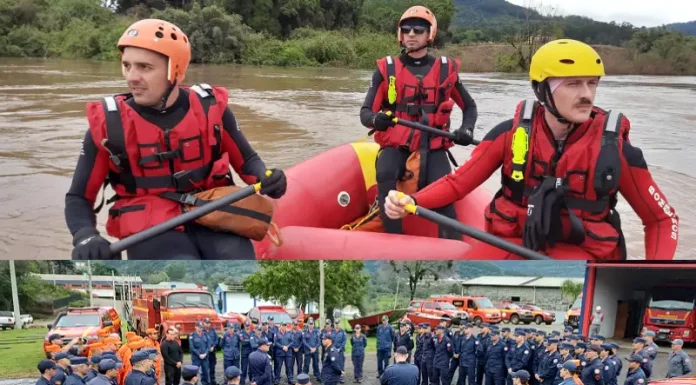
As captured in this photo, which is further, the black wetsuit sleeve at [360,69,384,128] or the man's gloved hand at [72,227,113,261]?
the black wetsuit sleeve at [360,69,384,128]

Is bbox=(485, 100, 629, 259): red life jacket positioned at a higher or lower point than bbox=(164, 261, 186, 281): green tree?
higher

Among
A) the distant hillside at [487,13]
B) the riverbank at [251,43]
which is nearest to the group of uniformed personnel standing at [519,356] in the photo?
the riverbank at [251,43]

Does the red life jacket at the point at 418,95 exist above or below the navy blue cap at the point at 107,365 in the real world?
above

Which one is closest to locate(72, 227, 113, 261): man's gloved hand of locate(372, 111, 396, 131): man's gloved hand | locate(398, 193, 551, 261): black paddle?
locate(398, 193, 551, 261): black paddle

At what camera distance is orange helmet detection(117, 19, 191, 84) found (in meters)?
1.72

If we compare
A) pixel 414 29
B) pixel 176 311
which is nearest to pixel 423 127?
pixel 414 29

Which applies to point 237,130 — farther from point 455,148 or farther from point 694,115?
point 694,115

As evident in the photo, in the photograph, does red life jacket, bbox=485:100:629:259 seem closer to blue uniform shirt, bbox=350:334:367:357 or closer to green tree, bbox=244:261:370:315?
green tree, bbox=244:261:370:315

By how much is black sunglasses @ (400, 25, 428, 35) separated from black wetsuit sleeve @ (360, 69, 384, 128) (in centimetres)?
16

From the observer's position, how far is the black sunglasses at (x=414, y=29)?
2301 mm

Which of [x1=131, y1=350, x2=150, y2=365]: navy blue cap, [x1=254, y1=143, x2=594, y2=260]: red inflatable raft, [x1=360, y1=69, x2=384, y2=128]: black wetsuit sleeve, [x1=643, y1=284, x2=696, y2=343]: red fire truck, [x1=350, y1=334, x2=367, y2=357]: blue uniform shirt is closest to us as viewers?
[x1=254, y1=143, x2=594, y2=260]: red inflatable raft

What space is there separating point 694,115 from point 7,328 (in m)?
3.31

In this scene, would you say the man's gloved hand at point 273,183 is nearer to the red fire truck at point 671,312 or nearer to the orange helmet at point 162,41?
the orange helmet at point 162,41

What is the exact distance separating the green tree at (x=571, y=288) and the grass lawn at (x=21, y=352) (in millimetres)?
2000
